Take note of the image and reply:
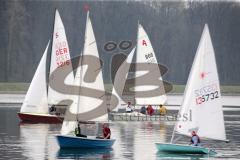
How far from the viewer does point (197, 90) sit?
45938 mm

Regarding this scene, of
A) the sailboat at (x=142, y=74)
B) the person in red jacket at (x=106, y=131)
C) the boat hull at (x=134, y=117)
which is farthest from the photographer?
the sailboat at (x=142, y=74)

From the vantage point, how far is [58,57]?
67500mm

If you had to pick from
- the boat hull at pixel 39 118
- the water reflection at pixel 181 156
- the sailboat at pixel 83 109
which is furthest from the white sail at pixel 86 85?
the boat hull at pixel 39 118

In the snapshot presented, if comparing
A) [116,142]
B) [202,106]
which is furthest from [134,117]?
[202,106]

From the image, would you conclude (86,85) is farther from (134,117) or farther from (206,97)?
(134,117)

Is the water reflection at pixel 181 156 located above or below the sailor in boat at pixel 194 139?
below

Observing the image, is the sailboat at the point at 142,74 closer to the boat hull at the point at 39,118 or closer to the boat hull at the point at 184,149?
the boat hull at the point at 39,118

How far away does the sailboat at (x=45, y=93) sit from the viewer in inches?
2589

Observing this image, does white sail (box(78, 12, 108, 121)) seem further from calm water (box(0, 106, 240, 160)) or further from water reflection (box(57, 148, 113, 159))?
water reflection (box(57, 148, 113, 159))

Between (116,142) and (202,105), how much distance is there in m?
7.36

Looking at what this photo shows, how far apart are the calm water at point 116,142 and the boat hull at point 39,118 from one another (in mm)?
708

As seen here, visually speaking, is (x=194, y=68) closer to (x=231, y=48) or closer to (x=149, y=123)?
(x=149, y=123)

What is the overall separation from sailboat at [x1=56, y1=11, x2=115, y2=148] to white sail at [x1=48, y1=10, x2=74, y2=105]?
51.0ft

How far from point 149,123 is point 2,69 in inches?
2597
